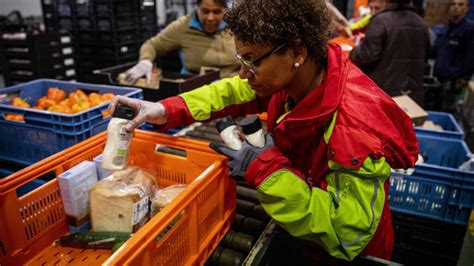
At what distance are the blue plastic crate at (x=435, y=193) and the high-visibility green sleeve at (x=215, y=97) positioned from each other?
0.91 metres

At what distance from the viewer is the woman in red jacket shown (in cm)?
104

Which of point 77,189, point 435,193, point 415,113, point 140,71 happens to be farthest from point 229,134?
point 140,71

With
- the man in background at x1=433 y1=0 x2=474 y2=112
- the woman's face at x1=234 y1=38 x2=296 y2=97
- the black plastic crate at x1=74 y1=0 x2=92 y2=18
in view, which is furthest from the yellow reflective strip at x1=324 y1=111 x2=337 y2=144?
the black plastic crate at x1=74 y1=0 x2=92 y2=18

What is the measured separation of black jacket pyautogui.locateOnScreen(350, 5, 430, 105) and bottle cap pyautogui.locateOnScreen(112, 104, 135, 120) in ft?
7.64

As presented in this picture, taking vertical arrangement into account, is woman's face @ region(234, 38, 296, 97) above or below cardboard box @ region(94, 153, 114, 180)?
above

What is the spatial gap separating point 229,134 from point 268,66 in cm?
37

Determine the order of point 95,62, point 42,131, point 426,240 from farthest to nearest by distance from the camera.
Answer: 1. point 95,62
2. point 42,131
3. point 426,240

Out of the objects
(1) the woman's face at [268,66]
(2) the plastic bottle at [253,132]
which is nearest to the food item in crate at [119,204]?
(2) the plastic bottle at [253,132]

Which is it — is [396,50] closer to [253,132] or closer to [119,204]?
[253,132]

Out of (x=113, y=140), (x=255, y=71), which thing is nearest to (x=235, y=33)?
(x=255, y=71)

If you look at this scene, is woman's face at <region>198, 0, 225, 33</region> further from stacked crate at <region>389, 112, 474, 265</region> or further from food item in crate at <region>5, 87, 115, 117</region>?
stacked crate at <region>389, 112, 474, 265</region>

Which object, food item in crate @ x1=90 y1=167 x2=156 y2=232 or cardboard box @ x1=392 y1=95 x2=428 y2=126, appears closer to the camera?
food item in crate @ x1=90 y1=167 x2=156 y2=232

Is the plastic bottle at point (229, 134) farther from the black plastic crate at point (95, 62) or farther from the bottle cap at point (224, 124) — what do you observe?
the black plastic crate at point (95, 62)

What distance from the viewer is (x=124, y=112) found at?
4.71ft
